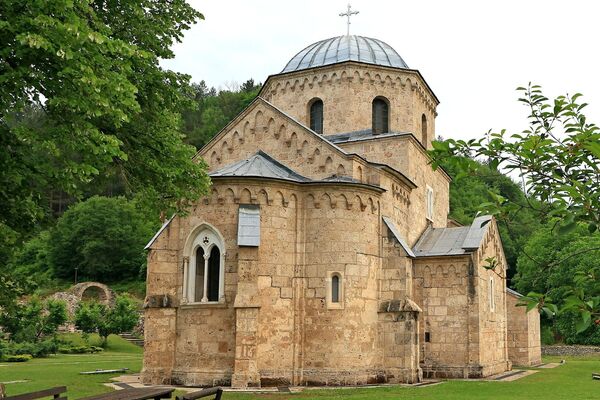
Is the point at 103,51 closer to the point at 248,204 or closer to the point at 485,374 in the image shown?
the point at 248,204

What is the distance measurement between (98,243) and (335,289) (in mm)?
41947

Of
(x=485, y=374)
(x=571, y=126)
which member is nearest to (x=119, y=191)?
(x=485, y=374)

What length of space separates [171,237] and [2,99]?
31.1ft

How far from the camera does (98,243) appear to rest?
180 feet

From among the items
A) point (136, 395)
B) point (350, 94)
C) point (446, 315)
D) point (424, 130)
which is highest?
point (350, 94)

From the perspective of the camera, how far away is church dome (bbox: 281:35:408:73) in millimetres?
23809

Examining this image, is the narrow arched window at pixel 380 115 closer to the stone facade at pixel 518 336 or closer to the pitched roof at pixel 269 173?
the pitched roof at pixel 269 173

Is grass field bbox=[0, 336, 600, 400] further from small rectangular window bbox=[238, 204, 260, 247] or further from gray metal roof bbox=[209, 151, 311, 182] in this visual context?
gray metal roof bbox=[209, 151, 311, 182]

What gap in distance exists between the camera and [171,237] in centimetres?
1773

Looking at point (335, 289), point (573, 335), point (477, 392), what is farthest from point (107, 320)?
point (573, 335)

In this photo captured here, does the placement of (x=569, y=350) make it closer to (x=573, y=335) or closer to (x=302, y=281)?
(x=573, y=335)

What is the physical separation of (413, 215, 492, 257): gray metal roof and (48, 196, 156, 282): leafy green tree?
36.8 metres

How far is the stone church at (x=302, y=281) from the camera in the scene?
16672 millimetres

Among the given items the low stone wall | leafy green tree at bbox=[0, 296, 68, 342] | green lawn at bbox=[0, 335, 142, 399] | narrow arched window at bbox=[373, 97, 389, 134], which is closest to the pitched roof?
narrow arched window at bbox=[373, 97, 389, 134]
